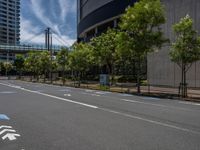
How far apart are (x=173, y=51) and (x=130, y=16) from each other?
21.1ft

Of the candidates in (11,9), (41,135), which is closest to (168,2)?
(41,135)

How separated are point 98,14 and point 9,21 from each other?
3743 inches

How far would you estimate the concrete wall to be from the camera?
3909cm

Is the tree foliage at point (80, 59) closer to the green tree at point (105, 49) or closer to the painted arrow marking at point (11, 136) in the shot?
the green tree at point (105, 49)

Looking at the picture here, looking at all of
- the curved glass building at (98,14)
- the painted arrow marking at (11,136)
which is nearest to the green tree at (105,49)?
the curved glass building at (98,14)

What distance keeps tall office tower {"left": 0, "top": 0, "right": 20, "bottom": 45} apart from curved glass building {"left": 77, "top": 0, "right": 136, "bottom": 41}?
6955 cm

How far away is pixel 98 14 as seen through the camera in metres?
78.4

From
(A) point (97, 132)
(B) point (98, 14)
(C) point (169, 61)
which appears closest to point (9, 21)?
(B) point (98, 14)

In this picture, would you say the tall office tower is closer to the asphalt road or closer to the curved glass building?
the curved glass building

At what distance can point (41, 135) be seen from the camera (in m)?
10.3

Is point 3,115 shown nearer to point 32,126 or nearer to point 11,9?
point 32,126

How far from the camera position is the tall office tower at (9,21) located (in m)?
160

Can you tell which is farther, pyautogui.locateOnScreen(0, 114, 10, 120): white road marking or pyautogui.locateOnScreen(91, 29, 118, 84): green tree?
pyautogui.locateOnScreen(91, 29, 118, 84): green tree

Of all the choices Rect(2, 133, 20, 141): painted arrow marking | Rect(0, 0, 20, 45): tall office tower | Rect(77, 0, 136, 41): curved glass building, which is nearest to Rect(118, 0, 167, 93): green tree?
Rect(2, 133, 20, 141): painted arrow marking
